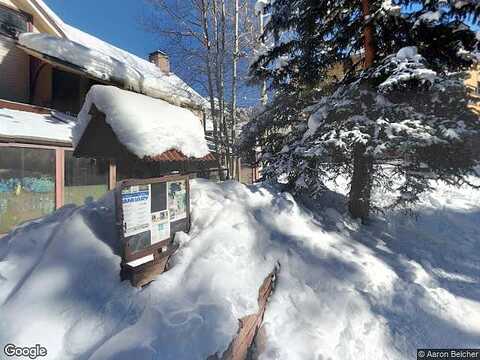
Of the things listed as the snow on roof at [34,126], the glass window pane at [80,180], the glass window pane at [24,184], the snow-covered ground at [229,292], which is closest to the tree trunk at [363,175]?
the snow-covered ground at [229,292]

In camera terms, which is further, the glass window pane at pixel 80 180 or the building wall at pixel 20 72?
the building wall at pixel 20 72

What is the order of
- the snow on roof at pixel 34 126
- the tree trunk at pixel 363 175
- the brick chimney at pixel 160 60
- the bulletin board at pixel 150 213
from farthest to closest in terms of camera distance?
the brick chimney at pixel 160 60
the snow on roof at pixel 34 126
the tree trunk at pixel 363 175
the bulletin board at pixel 150 213

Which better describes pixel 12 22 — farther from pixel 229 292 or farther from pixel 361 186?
pixel 229 292

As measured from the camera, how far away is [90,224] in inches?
152

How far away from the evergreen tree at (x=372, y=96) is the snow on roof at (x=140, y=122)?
7.68 feet

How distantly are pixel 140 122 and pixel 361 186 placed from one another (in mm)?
4778

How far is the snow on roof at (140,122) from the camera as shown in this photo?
346 centimetres

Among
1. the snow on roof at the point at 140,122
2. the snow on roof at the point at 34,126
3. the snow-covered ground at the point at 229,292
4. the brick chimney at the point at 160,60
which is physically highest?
the brick chimney at the point at 160,60

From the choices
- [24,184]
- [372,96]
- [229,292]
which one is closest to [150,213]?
[229,292]

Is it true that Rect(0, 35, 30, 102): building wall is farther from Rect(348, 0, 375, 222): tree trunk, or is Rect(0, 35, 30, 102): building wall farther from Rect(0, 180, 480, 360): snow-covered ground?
Rect(348, 0, 375, 222): tree trunk

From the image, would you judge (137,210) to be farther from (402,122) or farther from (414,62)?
(414,62)

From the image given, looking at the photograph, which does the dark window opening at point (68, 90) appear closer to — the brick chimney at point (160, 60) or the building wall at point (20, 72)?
the building wall at point (20, 72)

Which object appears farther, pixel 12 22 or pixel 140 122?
pixel 12 22

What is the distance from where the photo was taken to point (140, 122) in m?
3.52
